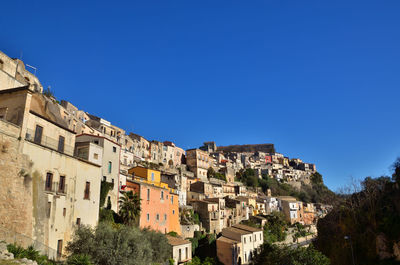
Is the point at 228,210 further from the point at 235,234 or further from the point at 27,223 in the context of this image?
the point at 27,223

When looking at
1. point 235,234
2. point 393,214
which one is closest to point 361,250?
point 393,214

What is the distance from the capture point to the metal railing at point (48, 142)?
883 inches

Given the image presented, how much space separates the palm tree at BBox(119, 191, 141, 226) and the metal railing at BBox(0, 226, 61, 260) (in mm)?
10397

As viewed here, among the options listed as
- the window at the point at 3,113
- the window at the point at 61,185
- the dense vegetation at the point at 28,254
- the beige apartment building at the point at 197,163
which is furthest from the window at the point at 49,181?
the beige apartment building at the point at 197,163

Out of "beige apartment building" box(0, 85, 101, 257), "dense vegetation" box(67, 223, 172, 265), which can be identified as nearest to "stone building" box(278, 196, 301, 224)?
"dense vegetation" box(67, 223, 172, 265)

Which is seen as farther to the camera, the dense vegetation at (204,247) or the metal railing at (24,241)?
the dense vegetation at (204,247)

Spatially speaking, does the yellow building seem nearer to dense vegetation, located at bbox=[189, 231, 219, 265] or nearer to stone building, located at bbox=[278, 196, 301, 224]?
dense vegetation, located at bbox=[189, 231, 219, 265]

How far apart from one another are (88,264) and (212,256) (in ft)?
98.7

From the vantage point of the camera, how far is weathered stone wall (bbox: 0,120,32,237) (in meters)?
18.5

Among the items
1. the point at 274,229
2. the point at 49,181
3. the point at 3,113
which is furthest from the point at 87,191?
the point at 274,229

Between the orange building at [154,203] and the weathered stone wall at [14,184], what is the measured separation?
15116mm

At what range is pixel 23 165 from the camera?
66.1 feet

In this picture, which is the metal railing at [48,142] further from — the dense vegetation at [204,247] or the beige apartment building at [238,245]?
the beige apartment building at [238,245]

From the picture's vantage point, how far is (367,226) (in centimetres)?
3503
